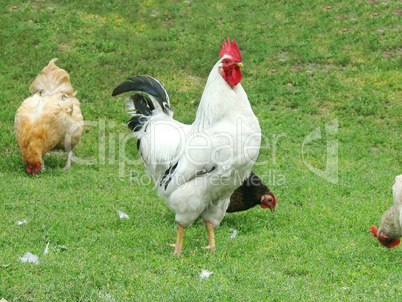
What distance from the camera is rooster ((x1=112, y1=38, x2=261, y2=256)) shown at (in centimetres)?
525

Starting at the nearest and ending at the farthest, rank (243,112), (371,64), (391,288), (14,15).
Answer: (391,288) < (243,112) < (371,64) < (14,15)

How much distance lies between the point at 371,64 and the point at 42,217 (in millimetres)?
10174

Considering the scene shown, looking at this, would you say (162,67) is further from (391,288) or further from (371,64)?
(391,288)

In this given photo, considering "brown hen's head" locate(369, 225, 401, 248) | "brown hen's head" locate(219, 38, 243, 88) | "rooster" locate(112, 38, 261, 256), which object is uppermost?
"brown hen's head" locate(219, 38, 243, 88)

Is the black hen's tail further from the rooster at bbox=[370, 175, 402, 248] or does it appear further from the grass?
the rooster at bbox=[370, 175, 402, 248]

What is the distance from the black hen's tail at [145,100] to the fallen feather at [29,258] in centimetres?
213

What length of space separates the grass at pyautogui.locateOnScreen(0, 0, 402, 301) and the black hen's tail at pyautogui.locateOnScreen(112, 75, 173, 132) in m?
1.52

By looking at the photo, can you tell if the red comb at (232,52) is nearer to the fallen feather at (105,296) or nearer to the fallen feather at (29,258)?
the fallen feather at (105,296)

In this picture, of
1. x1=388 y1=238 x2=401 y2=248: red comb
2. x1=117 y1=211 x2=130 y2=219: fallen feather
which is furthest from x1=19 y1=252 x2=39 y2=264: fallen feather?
x1=388 y1=238 x2=401 y2=248: red comb

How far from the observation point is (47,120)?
8.70 meters

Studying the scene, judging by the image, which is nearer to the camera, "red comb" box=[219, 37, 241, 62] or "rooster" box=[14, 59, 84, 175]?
"red comb" box=[219, 37, 241, 62]

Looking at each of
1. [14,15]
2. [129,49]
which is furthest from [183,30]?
[14,15]

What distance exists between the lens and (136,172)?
359 inches

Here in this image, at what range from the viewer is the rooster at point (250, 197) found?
6988 mm
